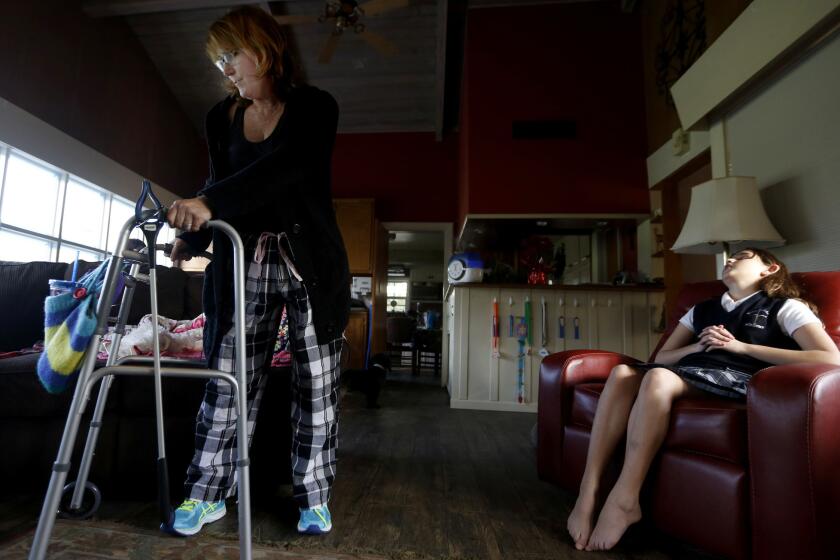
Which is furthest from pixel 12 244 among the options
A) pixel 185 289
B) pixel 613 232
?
pixel 613 232

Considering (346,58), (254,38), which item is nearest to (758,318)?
(254,38)

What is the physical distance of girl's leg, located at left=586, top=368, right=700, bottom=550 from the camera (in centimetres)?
115

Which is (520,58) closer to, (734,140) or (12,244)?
(734,140)

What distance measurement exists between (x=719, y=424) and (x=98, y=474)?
1.90 m

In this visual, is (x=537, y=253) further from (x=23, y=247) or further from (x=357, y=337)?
(x=23, y=247)

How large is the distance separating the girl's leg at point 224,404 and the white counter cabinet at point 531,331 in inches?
91.8

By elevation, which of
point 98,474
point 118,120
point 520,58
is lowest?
point 98,474

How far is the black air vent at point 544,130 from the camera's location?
396cm

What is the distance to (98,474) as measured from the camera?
1.38 m

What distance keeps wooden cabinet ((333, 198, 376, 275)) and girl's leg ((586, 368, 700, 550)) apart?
14.1 ft

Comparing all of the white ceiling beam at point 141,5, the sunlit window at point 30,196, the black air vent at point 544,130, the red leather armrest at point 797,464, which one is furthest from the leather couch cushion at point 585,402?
the white ceiling beam at point 141,5

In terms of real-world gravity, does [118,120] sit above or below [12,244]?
above

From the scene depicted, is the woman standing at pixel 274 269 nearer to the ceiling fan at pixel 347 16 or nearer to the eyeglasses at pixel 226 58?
→ the eyeglasses at pixel 226 58

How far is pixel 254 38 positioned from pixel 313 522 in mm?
1321
